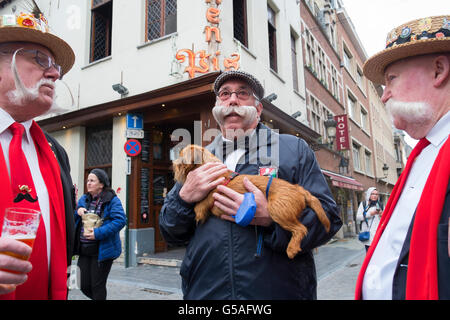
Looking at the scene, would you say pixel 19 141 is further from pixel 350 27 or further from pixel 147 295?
pixel 350 27

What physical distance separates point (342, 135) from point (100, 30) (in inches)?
530

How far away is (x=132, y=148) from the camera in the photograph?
7996 mm

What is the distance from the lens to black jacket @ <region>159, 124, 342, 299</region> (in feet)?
5.40

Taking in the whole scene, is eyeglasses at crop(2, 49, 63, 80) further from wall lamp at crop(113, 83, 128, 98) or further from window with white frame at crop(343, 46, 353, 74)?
window with white frame at crop(343, 46, 353, 74)

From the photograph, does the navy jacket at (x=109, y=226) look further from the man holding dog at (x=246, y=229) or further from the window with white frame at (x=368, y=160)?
the window with white frame at (x=368, y=160)

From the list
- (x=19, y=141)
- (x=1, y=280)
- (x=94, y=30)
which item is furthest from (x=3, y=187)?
(x=94, y=30)

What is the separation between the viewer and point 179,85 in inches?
293

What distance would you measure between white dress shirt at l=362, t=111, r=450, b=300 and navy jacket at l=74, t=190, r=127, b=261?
3.54 metres

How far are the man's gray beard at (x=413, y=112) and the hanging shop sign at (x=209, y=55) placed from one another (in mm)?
6427

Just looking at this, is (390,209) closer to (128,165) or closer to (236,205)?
(236,205)

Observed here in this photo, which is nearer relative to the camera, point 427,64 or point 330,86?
point 427,64

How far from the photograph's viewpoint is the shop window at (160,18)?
8531mm

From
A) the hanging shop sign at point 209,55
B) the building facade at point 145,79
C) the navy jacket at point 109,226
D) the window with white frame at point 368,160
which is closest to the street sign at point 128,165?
the building facade at point 145,79

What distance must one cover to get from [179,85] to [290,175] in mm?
6099
